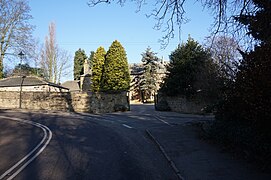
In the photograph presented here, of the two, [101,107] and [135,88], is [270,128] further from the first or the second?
[135,88]

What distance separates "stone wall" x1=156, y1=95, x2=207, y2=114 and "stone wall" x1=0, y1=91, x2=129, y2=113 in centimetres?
433

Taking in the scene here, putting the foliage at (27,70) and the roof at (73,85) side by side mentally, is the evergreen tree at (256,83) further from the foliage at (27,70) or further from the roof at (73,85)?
the roof at (73,85)

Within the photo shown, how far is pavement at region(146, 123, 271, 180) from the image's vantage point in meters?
6.73

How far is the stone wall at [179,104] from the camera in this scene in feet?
96.8

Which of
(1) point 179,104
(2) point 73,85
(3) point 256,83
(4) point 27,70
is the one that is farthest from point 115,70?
(3) point 256,83

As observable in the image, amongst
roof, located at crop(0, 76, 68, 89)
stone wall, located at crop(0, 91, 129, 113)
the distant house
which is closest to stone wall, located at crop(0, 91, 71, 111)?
stone wall, located at crop(0, 91, 129, 113)

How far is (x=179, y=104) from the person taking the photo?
32.2 metres

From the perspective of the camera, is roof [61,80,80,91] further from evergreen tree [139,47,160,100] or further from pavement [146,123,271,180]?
pavement [146,123,271,180]

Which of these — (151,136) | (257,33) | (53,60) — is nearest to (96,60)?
(53,60)

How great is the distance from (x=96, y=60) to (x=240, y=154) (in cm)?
4706

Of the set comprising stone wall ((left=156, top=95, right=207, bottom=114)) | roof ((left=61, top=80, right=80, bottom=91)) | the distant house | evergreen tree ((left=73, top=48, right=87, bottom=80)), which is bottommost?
stone wall ((left=156, top=95, right=207, bottom=114))

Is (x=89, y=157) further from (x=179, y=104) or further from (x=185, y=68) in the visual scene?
(x=179, y=104)

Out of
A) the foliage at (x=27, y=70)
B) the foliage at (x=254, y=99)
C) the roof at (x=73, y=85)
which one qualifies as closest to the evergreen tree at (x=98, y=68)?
the foliage at (x=27, y=70)

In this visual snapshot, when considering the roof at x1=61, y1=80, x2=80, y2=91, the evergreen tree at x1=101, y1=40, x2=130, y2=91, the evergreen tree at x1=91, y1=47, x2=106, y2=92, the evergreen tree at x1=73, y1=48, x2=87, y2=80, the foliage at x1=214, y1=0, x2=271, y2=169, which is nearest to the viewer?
the foliage at x1=214, y1=0, x2=271, y2=169
